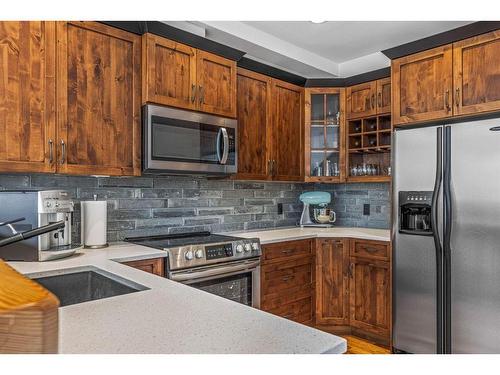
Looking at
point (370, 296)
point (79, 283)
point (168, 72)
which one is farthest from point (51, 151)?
point (370, 296)

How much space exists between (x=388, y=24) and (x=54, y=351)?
322cm

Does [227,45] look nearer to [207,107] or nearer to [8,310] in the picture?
[207,107]

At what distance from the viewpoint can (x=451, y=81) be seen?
2617mm

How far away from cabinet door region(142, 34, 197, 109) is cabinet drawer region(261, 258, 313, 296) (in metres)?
1.38

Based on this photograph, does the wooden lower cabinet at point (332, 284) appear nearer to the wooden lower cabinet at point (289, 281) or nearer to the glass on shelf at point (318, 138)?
the wooden lower cabinet at point (289, 281)

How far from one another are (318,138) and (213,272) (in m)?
1.85

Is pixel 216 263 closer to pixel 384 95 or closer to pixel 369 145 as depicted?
pixel 369 145

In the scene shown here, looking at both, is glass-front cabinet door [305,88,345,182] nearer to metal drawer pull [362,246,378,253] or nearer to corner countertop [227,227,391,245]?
corner countertop [227,227,391,245]

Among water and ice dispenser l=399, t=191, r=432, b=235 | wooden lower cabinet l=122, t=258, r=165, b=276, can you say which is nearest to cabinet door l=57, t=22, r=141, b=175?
wooden lower cabinet l=122, t=258, r=165, b=276

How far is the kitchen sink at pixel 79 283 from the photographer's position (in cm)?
158

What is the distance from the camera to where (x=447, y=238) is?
2.50 meters

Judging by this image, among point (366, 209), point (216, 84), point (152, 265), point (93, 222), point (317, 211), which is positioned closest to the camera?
point (152, 265)
